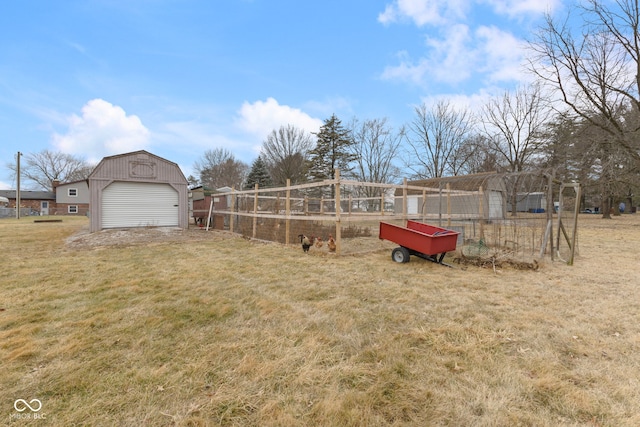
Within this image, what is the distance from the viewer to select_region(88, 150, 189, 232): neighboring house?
37.2 feet

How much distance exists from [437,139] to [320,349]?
28.5 m

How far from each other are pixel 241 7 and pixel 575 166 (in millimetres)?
19703

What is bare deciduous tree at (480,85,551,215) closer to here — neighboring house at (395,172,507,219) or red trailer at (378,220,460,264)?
neighboring house at (395,172,507,219)

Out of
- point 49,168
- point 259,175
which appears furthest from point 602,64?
point 49,168

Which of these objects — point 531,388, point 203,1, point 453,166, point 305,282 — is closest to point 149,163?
point 203,1

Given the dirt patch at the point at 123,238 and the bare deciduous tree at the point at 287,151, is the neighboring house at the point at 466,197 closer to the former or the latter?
the dirt patch at the point at 123,238

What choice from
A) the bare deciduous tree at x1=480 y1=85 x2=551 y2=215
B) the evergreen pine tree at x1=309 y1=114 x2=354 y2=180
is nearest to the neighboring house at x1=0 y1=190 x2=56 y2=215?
the evergreen pine tree at x1=309 y1=114 x2=354 y2=180

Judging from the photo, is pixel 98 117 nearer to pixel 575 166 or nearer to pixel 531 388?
pixel 531 388

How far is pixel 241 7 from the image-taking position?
844 cm

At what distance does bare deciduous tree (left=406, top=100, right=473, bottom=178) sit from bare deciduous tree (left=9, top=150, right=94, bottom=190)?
48.8 m

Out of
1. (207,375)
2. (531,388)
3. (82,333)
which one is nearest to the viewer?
(531,388)

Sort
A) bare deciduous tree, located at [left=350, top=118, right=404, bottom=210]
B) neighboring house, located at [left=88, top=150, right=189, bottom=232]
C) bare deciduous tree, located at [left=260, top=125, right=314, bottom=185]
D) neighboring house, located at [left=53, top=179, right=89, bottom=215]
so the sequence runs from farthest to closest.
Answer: neighboring house, located at [left=53, top=179, right=89, bottom=215] → bare deciduous tree, located at [left=260, top=125, right=314, bottom=185] → bare deciduous tree, located at [left=350, top=118, right=404, bottom=210] → neighboring house, located at [left=88, top=150, right=189, bottom=232]

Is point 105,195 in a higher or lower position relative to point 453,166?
lower

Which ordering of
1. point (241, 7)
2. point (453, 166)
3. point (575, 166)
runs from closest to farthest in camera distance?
point (241, 7)
point (575, 166)
point (453, 166)
